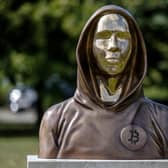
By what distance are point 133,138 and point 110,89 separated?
0.39 meters

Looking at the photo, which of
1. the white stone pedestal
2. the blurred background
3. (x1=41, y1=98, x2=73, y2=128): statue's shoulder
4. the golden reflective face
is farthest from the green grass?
the white stone pedestal

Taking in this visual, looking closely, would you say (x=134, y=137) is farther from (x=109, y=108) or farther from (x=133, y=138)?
(x=109, y=108)

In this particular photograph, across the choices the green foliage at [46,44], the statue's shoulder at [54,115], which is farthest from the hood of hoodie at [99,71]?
the green foliage at [46,44]

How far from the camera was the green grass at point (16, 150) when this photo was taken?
51.1 feet

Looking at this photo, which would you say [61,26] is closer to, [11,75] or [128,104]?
[11,75]

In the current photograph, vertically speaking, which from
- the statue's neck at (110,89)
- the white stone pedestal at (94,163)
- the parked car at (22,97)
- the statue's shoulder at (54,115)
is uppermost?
the statue's neck at (110,89)

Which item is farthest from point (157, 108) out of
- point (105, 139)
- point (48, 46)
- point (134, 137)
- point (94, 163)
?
point (48, 46)

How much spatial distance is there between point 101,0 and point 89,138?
1741cm

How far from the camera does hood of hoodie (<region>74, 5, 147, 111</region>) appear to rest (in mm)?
5414

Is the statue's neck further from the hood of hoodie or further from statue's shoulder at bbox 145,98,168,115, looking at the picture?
statue's shoulder at bbox 145,98,168,115

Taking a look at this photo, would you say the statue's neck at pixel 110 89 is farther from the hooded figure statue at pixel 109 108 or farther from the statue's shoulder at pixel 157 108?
the statue's shoulder at pixel 157 108

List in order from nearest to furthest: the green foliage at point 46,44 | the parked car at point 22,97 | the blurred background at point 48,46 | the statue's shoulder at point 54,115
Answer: the statue's shoulder at point 54,115 → the blurred background at point 48,46 → the green foliage at point 46,44 → the parked car at point 22,97

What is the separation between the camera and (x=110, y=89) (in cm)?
547

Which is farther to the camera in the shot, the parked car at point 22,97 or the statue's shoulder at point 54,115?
the parked car at point 22,97
